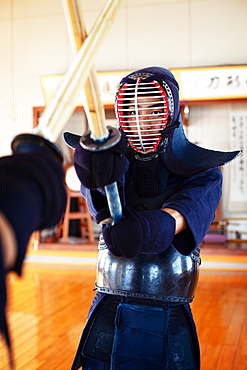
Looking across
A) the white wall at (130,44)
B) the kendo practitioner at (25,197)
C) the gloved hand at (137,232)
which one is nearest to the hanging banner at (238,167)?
the white wall at (130,44)

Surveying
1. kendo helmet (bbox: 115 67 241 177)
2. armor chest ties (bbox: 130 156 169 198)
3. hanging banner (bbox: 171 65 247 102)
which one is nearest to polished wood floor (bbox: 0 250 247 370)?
armor chest ties (bbox: 130 156 169 198)

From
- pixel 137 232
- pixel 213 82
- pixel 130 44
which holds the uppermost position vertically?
pixel 130 44

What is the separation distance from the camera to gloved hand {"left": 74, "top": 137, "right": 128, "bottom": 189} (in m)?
0.94

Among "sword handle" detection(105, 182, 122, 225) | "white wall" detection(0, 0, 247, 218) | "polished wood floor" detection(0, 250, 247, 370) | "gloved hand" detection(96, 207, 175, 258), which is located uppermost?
"white wall" detection(0, 0, 247, 218)

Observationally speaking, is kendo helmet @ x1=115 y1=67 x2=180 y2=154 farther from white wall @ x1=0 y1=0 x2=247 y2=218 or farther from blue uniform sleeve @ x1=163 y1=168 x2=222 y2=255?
white wall @ x1=0 y1=0 x2=247 y2=218

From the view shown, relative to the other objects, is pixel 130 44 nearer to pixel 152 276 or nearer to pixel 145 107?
pixel 145 107

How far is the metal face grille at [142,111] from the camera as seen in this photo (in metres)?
1.39

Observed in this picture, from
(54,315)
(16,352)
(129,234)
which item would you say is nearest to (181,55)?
(54,315)

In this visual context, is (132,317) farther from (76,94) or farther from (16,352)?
(16,352)

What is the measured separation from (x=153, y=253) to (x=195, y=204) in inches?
9.0

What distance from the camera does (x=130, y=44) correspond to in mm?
6227

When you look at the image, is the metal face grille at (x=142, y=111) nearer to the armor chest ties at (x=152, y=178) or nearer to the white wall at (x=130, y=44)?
the armor chest ties at (x=152, y=178)

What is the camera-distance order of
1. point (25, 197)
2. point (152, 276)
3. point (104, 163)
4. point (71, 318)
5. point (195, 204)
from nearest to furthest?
point (25, 197) < point (104, 163) < point (195, 204) < point (152, 276) < point (71, 318)

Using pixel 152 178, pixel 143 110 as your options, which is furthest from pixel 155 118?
pixel 152 178
